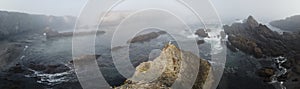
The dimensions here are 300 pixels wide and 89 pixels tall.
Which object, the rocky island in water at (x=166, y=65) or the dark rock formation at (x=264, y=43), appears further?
the dark rock formation at (x=264, y=43)

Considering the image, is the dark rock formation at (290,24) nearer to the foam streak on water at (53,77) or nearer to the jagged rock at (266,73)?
the jagged rock at (266,73)

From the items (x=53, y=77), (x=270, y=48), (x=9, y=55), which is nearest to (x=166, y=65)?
(x=53, y=77)

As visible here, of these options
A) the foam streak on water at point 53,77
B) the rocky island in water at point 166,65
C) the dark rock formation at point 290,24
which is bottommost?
the foam streak on water at point 53,77

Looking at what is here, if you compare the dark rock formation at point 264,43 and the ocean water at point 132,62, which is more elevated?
the dark rock formation at point 264,43

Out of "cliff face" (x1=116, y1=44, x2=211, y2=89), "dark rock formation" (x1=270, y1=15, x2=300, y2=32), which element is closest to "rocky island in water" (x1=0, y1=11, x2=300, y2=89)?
"cliff face" (x1=116, y1=44, x2=211, y2=89)

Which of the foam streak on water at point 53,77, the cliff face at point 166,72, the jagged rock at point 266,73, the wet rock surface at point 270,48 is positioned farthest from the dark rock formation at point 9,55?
the wet rock surface at point 270,48

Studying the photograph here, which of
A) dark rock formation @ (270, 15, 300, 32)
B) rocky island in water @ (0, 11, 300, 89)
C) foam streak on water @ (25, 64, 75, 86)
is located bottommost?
foam streak on water @ (25, 64, 75, 86)

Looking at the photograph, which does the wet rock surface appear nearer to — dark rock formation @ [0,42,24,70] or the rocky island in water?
the rocky island in water

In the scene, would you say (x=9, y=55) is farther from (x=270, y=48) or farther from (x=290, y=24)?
(x=290, y=24)

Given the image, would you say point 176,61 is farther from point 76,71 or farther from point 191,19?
point 191,19
